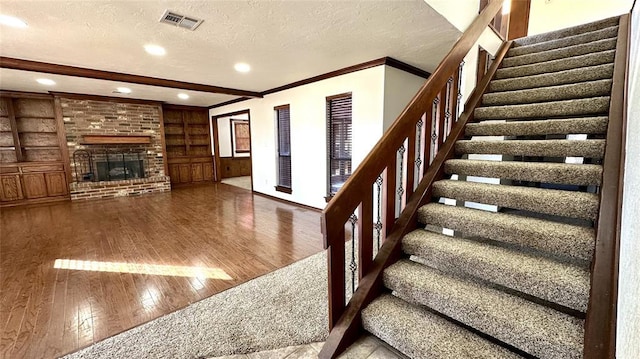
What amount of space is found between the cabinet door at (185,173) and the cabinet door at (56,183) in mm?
2535

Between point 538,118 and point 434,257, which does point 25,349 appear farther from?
point 538,118

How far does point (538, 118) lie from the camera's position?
7.71ft

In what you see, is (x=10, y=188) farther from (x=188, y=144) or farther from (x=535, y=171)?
(x=535, y=171)

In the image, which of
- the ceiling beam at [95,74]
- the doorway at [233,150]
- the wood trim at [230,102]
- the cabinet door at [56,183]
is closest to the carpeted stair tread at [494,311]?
the ceiling beam at [95,74]

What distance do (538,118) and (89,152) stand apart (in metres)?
8.63

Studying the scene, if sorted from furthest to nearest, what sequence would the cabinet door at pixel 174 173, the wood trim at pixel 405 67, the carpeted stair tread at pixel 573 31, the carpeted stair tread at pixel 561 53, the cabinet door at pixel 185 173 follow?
1. the cabinet door at pixel 185 173
2. the cabinet door at pixel 174 173
3. the wood trim at pixel 405 67
4. the carpeted stair tread at pixel 573 31
5. the carpeted stair tread at pixel 561 53

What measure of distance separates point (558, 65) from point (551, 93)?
0.64 metres

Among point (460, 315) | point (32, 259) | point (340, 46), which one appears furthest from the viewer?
point (340, 46)

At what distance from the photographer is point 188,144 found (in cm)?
810

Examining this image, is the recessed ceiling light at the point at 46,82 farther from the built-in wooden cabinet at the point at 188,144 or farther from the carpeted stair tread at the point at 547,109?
the carpeted stair tread at the point at 547,109

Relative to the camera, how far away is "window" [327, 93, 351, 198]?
430 centimetres

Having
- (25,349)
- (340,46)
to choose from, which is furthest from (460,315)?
(340,46)

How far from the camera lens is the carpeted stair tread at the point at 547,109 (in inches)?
78.7

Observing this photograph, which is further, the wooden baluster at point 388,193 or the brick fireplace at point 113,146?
the brick fireplace at point 113,146
